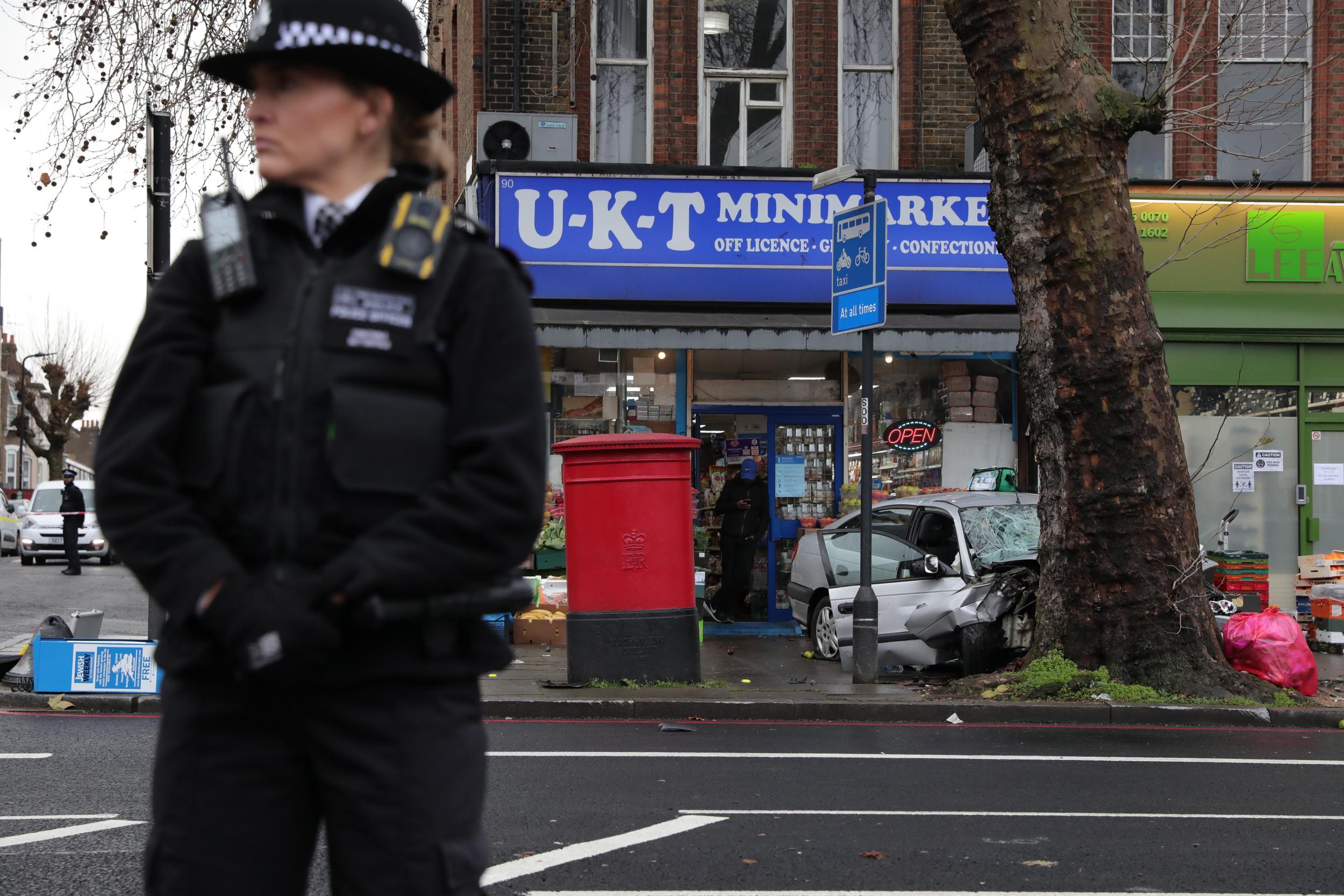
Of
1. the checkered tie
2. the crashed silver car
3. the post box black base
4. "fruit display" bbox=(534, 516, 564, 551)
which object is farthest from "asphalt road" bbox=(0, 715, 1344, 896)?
"fruit display" bbox=(534, 516, 564, 551)

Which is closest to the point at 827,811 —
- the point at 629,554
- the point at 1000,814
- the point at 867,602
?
the point at 1000,814

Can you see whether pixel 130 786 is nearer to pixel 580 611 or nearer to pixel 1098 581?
pixel 580 611

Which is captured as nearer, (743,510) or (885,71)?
(743,510)

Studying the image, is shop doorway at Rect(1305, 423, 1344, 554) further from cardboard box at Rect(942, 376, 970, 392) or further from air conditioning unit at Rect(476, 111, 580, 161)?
air conditioning unit at Rect(476, 111, 580, 161)

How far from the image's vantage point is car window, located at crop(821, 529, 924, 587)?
39.4 ft

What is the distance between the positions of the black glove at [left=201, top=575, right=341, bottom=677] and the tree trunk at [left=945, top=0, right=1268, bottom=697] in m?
8.80

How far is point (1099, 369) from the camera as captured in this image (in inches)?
395

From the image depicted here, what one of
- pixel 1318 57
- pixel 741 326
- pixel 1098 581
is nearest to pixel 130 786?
pixel 1098 581

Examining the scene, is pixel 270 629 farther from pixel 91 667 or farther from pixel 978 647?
pixel 978 647

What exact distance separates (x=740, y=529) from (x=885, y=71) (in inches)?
223

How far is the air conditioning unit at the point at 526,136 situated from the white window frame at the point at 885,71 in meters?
3.14

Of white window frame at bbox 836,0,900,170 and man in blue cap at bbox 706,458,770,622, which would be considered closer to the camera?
man in blue cap at bbox 706,458,770,622

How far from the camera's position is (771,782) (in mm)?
6875

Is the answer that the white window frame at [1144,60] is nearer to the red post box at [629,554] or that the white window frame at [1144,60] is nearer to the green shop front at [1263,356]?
the green shop front at [1263,356]
